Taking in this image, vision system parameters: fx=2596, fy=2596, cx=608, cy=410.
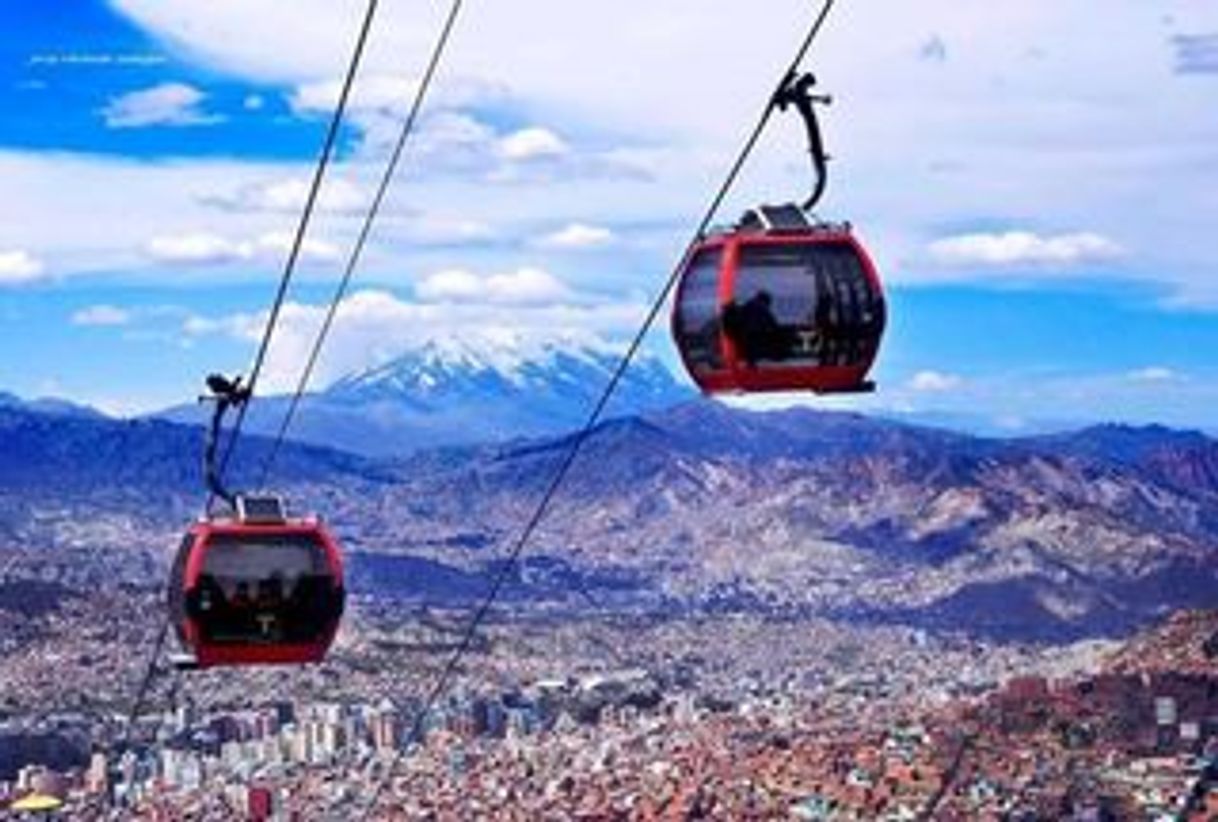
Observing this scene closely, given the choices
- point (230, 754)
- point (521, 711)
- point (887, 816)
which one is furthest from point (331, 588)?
point (521, 711)

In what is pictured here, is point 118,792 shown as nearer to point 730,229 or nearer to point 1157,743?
point 1157,743

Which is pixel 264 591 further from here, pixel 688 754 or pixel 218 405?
pixel 688 754

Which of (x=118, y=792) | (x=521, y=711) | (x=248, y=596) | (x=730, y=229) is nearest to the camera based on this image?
(x=730, y=229)

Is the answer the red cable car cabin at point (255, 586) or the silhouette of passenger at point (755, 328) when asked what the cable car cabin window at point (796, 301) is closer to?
the silhouette of passenger at point (755, 328)

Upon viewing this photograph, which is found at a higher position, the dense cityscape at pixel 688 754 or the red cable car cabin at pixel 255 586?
the red cable car cabin at pixel 255 586

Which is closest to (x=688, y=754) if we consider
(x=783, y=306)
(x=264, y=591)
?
(x=264, y=591)

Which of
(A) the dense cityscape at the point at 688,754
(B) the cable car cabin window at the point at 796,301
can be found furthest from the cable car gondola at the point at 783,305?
(A) the dense cityscape at the point at 688,754
